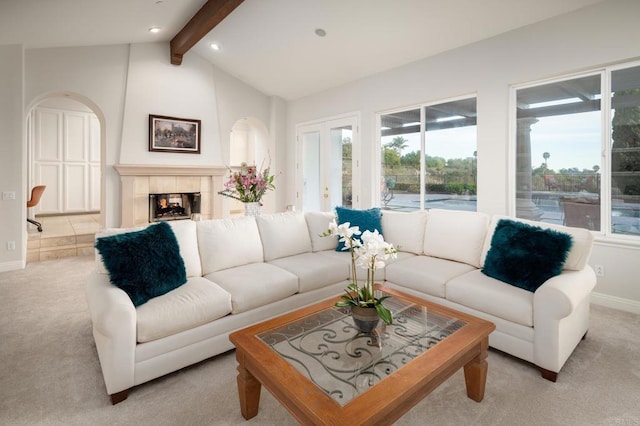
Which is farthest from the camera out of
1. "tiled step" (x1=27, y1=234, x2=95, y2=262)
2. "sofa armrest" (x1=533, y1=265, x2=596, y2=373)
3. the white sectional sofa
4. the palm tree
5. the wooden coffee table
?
the palm tree

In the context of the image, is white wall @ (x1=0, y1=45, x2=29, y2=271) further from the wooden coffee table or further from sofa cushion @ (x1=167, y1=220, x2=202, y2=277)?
the wooden coffee table

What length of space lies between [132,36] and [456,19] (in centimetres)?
449

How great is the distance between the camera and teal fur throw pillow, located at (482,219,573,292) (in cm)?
228

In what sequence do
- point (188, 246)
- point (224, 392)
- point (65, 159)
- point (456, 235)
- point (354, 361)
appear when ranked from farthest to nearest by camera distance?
point (65, 159) < point (456, 235) < point (188, 246) < point (224, 392) < point (354, 361)

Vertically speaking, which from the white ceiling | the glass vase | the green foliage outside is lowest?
the glass vase

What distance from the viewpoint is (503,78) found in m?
3.84

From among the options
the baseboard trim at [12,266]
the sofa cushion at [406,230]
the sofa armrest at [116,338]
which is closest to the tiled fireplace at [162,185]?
the baseboard trim at [12,266]

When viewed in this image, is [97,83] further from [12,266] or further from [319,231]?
[319,231]

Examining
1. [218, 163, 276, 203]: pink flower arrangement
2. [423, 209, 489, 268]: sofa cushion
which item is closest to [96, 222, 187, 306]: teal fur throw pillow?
[218, 163, 276, 203]: pink flower arrangement

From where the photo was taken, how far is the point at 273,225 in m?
3.29

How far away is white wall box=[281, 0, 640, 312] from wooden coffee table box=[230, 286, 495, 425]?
2456mm

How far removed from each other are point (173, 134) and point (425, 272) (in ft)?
15.8

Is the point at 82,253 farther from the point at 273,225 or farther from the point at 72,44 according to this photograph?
the point at 273,225

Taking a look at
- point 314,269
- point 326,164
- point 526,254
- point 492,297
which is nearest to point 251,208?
point 314,269
